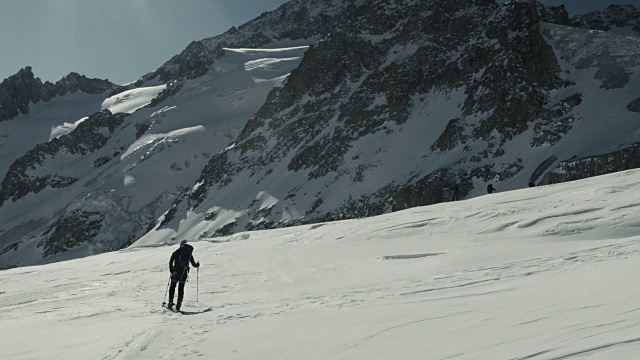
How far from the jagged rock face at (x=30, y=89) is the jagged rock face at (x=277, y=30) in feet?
64.2

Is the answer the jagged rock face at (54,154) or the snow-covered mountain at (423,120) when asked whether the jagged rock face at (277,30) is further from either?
the snow-covered mountain at (423,120)

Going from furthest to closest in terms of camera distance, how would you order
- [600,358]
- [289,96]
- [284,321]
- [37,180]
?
[37,180] → [289,96] → [284,321] → [600,358]

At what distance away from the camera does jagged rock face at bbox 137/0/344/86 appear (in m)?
171

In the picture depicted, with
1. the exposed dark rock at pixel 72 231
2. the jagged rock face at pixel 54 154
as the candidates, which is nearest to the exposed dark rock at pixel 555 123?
the exposed dark rock at pixel 72 231

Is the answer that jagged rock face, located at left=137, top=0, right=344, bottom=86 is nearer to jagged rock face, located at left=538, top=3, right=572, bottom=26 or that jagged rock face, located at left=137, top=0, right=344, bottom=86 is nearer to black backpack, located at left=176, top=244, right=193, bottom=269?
jagged rock face, located at left=538, top=3, right=572, bottom=26

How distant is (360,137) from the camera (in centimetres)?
5925

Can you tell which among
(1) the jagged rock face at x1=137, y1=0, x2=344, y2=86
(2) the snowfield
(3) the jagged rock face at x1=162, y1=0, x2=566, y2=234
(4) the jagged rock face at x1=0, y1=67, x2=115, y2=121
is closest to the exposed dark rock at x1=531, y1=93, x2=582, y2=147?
(3) the jagged rock face at x1=162, y1=0, x2=566, y2=234

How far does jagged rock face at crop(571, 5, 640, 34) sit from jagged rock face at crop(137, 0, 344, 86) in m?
97.0

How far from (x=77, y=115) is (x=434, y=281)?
6540 inches

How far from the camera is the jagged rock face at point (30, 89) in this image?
160 metres

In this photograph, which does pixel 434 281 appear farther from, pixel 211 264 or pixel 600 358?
pixel 211 264

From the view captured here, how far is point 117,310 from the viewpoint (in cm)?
1103

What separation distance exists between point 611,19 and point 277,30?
427 feet

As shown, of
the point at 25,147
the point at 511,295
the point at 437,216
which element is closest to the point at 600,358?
the point at 511,295
